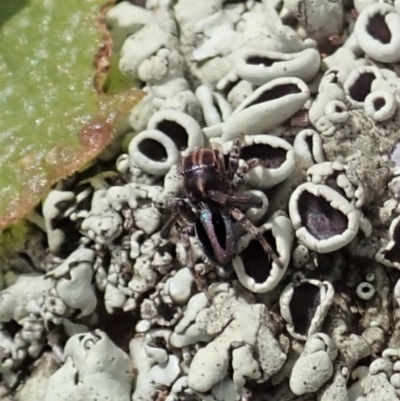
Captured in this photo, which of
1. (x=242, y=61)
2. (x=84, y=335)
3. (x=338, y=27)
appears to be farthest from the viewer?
(x=338, y=27)

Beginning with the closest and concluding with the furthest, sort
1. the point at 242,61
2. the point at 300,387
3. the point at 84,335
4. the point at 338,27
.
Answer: the point at 300,387 < the point at 84,335 < the point at 242,61 < the point at 338,27

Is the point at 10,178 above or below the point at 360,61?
above

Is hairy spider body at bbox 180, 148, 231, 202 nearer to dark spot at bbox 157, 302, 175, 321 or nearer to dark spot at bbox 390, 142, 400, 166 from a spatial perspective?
dark spot at bbox 157, 302, 175, 321

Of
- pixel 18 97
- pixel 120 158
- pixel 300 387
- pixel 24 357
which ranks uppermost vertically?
pixel 18 97

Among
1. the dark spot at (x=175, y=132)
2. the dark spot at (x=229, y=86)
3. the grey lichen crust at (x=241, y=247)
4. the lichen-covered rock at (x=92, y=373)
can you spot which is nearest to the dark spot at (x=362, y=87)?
the grey lichen crust at (x=241, y=247)

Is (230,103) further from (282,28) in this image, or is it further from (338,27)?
(338,27)

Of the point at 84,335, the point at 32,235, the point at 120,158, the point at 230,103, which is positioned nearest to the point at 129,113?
the point at 120,158

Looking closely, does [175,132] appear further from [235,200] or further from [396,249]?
[396,249]
